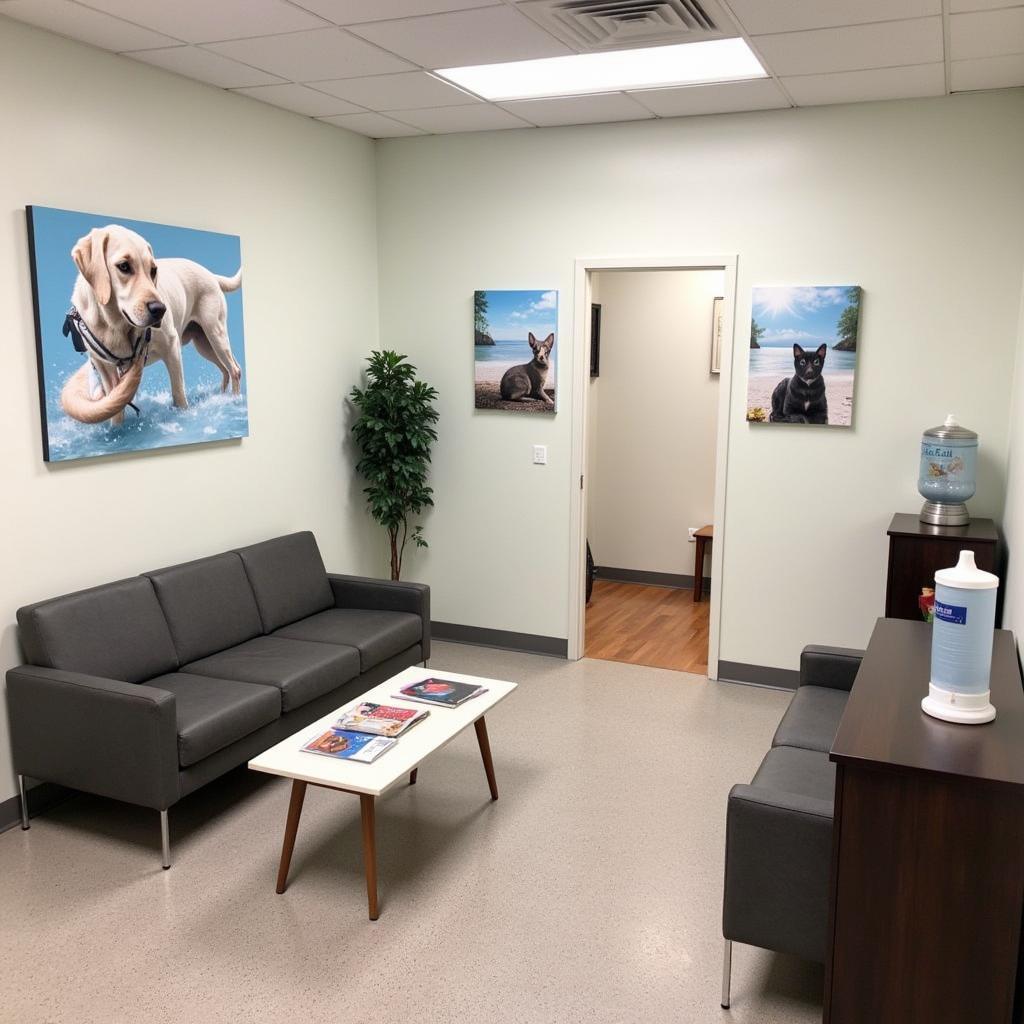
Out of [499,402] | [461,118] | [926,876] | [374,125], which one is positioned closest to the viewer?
[926,876]

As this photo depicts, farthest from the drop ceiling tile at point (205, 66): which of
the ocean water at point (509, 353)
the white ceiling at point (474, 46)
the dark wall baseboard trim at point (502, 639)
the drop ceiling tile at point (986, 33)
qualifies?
the dark wall baseboard trim at point (502, 639)

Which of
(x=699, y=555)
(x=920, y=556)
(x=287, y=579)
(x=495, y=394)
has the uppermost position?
(x=495, y=394)

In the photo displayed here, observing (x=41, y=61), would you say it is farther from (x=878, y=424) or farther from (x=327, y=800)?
(x=878, y=424)

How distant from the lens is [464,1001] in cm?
239

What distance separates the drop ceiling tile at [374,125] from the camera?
4480 mm

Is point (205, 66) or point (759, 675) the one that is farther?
point (759, 675)

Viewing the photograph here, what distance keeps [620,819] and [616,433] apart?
3.60 metres

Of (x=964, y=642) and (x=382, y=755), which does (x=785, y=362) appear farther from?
(x=382, y=755)

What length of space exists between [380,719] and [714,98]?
2.86m

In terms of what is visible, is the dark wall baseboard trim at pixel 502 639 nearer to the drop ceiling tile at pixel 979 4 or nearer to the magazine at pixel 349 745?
the magazine at pixel 349 745

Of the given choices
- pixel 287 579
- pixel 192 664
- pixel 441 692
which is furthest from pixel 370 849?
pixel 287 579

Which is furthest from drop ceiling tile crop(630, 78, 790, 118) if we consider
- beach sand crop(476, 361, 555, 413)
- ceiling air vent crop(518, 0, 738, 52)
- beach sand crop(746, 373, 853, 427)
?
beach sand crop(476, 361, 555, 413)

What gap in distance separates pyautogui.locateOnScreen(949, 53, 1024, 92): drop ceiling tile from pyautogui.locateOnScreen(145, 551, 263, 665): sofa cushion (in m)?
3.35

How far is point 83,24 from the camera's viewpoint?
3080 mm
